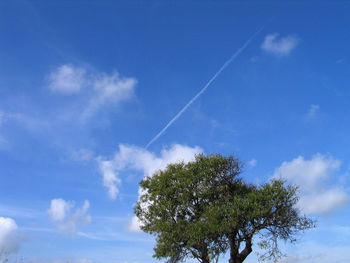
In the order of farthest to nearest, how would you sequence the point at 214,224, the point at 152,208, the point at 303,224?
the point at 152,208, the point at 303,224, the point at 214,224

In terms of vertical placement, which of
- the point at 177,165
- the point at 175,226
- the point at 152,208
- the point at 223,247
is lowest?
the point at 223,247

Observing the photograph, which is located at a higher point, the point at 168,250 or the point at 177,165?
the point at 177,165

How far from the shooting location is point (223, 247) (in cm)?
3934

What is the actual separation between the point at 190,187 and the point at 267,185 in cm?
1044

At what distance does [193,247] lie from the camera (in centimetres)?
4103

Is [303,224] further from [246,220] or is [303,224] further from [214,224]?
[214,224]

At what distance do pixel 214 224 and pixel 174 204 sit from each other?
7.30 meters

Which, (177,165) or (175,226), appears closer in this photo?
(175,226)

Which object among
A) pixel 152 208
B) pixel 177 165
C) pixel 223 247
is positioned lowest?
pixel 223 247

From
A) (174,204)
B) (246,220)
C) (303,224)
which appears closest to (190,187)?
(174,204)

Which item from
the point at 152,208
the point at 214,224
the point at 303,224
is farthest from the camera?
the point at 152,208

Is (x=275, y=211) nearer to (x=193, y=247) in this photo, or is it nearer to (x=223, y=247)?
(x=223, y=247)

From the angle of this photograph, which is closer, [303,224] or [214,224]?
[214,224]

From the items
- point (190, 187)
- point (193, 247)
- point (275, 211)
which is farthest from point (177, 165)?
point (275, 211)
